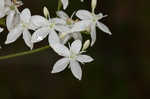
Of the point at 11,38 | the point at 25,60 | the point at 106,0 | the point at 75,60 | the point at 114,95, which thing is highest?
Answer: the point at 11,38

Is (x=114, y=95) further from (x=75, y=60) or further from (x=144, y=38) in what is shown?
(x=75, y=60)

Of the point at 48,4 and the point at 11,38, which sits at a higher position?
the point at 11,38

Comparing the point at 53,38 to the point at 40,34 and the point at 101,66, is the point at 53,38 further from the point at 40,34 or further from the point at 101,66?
the point at 101,66

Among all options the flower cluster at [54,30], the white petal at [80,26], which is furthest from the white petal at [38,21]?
the white petal at [80,26]

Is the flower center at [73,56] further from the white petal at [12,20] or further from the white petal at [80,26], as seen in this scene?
the white petal at [12,20]

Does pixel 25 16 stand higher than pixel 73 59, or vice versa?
pixel 25 16

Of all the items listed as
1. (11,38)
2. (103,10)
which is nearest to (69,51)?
(11,38)

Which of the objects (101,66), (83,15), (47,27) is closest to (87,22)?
(83,15)
